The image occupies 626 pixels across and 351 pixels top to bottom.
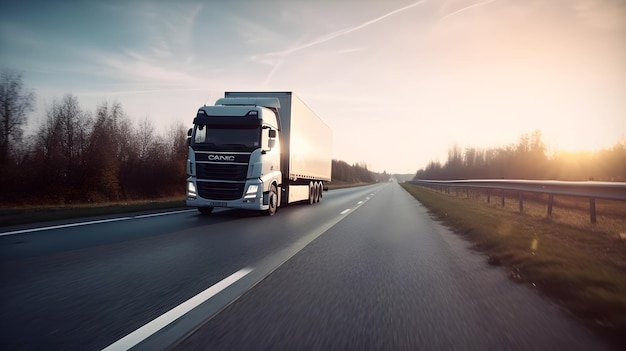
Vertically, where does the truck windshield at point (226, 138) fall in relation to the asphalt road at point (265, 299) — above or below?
above

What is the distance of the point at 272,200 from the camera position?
12.9m

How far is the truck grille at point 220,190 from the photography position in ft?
38.6

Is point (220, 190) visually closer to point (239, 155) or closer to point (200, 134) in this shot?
point (239, 155)

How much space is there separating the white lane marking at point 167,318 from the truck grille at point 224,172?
Answer: 24.9 ft

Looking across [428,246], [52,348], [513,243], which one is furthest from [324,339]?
[513,243]

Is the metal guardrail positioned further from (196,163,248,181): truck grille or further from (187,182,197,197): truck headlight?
(187,182,197,197): truck headlight

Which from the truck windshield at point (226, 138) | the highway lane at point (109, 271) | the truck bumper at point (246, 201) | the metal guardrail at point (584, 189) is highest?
the truck windshield at point (226, 138)

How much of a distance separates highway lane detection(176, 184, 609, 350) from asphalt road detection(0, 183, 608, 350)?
1 cm

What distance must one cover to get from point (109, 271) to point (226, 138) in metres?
7.90

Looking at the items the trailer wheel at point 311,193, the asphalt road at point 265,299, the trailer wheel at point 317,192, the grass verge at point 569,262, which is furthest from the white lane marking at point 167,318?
the trailer wheel at point 317,192

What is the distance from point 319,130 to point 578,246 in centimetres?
1512

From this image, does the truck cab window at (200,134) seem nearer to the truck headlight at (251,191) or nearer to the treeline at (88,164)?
the truck headlight at (251,191)

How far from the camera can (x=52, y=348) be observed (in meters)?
2.43

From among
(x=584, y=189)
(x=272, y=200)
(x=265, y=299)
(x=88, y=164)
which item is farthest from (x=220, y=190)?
(x=88, y=164)
